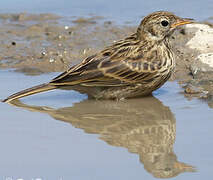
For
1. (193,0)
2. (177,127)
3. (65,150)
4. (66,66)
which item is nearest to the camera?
(65,150)

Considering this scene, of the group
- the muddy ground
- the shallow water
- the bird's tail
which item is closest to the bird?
the bird's tail

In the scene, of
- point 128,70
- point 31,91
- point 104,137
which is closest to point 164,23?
point 128,70

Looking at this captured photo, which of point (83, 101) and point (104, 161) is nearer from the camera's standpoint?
point (104, 161)

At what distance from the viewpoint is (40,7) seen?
45.2ft

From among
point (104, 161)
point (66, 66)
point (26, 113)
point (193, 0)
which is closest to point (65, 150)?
point (104, 161)

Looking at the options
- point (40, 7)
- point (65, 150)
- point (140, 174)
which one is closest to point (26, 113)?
point (65, 150)

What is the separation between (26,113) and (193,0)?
586 centimetres

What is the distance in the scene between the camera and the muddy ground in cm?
968

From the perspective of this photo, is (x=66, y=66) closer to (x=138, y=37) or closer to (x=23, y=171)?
(x=138, y=37)

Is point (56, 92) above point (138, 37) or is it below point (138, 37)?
below

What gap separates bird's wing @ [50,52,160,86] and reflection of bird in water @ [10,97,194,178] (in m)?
0.29

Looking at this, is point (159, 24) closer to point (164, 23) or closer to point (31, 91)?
point (164, 23)

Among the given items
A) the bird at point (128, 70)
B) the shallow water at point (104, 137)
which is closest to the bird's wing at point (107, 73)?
the bird at point (128, 70)

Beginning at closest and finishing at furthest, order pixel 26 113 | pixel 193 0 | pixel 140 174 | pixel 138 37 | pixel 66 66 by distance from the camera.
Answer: pixel 140 174 < pixel 26 113 < pixel 138 37 < pixel 66 66 < pixel 193 0
